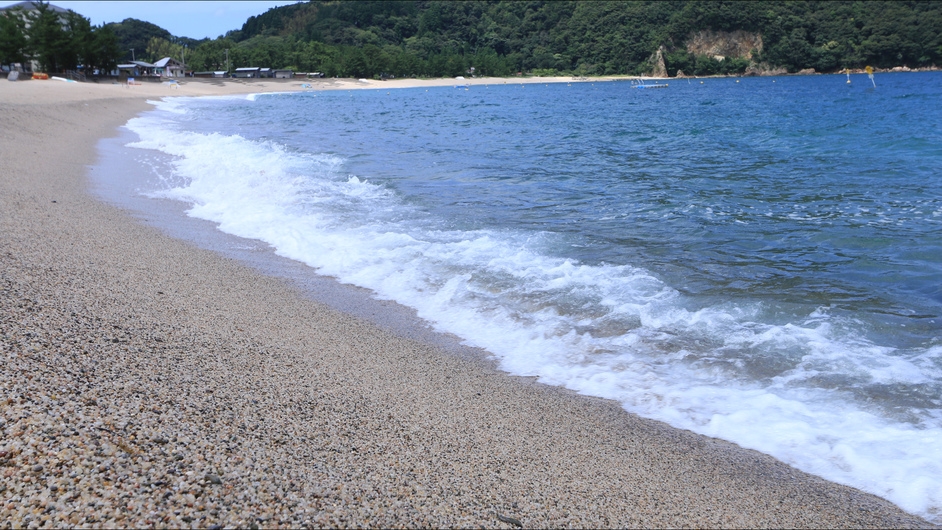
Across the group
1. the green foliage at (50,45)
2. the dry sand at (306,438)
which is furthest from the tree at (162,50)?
the dry sand at (306,438)

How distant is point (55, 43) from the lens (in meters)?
58.3

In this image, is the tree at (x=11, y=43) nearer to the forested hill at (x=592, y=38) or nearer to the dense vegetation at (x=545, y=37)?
the dense vegetation at (x=545, y=37)

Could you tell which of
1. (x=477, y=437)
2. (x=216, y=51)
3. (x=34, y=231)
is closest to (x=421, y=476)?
(x=477, y=437)

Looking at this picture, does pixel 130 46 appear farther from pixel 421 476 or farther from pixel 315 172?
pixel 421 476

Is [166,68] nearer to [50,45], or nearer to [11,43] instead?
[50,45]

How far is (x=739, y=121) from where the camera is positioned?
28.5 meters

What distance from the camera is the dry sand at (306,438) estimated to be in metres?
2.38

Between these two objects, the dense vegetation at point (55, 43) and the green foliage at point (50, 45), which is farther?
the green foliage at point (50, 45)

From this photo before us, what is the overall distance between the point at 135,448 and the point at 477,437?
5.02 feet

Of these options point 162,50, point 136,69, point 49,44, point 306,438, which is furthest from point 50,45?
point 162,50

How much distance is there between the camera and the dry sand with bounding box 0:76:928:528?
2.38 metres

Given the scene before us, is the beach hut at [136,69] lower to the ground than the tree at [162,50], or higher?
lower

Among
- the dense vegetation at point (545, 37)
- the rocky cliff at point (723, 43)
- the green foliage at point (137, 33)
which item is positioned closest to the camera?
the dense vegetation at point (545, 37)

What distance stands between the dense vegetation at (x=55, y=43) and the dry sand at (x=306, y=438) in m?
65.3
